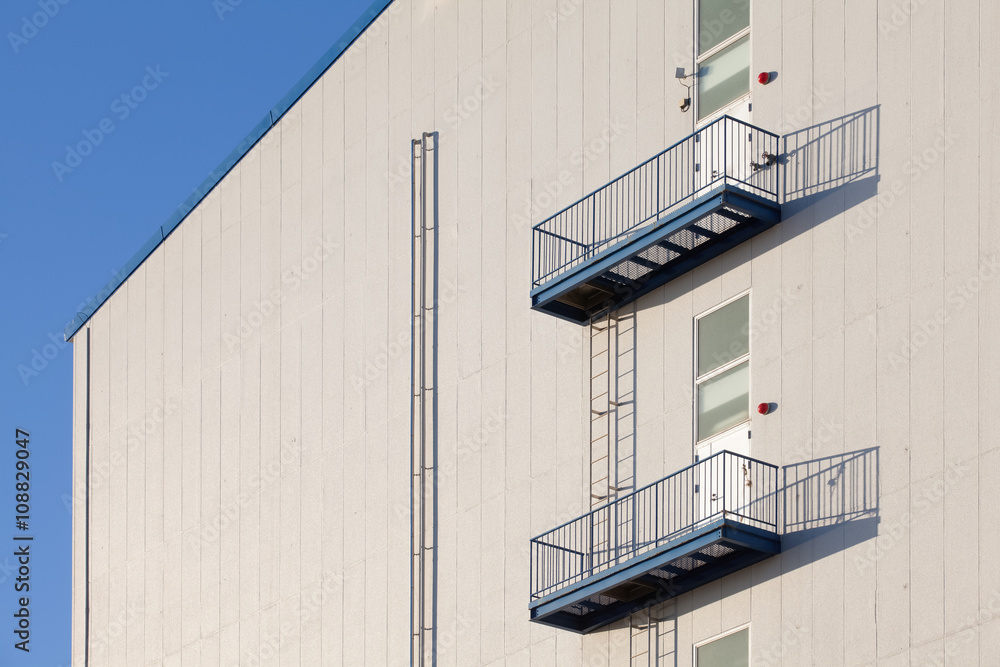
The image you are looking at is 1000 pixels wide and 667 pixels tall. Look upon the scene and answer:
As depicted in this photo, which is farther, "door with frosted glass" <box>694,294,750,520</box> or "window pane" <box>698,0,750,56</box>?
"window pane" <box>698,0,750,56</box>

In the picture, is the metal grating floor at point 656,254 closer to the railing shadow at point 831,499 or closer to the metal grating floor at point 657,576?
the railing shadow at point 831,499

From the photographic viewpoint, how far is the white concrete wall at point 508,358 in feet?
83.0

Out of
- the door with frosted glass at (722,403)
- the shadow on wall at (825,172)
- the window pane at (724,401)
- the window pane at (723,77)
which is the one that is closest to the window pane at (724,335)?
the door with frosted glass at (722,403)

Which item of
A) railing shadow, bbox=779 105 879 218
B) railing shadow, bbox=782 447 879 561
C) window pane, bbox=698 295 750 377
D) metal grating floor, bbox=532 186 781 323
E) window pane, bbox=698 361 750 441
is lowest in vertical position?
railing shadow, bbox=782 447 879 561

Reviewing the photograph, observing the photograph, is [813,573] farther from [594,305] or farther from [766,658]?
[594,305]

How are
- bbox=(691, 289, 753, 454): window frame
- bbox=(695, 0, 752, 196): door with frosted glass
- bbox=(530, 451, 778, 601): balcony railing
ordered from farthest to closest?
bbox=(695, 0, 752, 196): door with frosted glass, bbox=(691, 289, 753, 454): window frame, bbox=(530, 451, 778, 601): balcony railing

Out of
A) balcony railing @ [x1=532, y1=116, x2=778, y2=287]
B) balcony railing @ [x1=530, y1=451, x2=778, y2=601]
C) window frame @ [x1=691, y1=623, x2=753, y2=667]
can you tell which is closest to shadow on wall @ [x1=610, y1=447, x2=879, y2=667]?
window frame @ [x1=691, y1=623, x2=753, y2=667]

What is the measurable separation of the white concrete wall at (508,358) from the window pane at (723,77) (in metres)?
0.58

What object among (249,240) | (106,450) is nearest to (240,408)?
(249,240)

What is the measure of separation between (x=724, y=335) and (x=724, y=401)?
1.14 meters

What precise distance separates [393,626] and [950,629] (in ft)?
48.0

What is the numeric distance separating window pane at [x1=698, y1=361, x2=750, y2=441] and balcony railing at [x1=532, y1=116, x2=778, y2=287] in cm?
297

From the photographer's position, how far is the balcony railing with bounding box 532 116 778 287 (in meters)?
28.9

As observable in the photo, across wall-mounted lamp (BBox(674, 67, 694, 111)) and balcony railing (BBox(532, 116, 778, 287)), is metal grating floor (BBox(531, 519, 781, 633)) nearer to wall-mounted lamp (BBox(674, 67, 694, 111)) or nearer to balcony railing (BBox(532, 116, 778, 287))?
balcony railing (BBox(532, 116, 778, 287))
